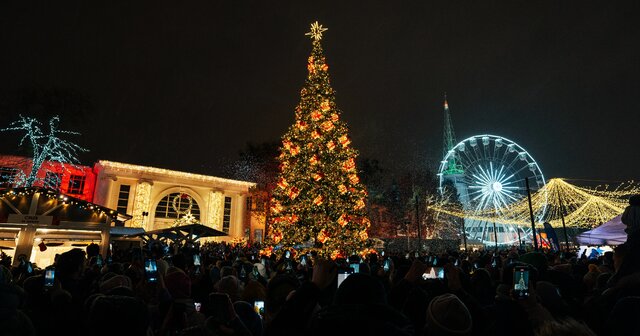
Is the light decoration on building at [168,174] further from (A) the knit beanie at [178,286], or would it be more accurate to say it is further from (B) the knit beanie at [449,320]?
(B) the knit beanie at [449,320]

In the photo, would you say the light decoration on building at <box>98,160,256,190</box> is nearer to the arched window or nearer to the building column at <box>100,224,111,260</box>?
the arched window

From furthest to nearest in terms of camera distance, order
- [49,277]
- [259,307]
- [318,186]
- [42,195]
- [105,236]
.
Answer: [318,186] → [105,236] → [42,195] → [259,307] → [49,277]

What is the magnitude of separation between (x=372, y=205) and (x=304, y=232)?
2977 cm

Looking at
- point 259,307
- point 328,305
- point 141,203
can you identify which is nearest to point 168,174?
point 141,203

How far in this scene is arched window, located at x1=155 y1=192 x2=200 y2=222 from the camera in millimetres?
38250

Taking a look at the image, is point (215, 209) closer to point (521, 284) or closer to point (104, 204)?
point (104, 204)

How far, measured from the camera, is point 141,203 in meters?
36.2

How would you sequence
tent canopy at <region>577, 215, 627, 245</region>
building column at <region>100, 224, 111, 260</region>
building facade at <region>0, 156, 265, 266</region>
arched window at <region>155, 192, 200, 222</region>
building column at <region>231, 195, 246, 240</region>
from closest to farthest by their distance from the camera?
tent canopy at <region>577, 215, 627, 245</region>
building facade at <region>0, 156, 265, 266</region>
building column at <region>100, 224, 111, 260</region>
arched window at <region>155, 192, 200, 222</region>
building column at <region>231, 195, 246, 240</region>

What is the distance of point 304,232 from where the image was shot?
2002cm

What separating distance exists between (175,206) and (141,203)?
356 cm

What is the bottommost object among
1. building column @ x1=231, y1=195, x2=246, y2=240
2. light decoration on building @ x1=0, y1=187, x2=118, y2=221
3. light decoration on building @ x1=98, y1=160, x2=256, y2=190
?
light decoration on building @ x1=0, y1=187, x2=118, y2=221

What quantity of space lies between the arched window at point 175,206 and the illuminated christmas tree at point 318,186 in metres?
21.3

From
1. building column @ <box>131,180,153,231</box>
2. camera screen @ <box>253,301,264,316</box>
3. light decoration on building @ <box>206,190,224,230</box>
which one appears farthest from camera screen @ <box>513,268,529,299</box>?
light decoration on building @ <box>206,190,224,230</box>

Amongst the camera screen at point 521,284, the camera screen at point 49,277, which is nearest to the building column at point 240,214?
the camera screen at point 49,277
